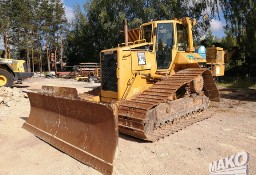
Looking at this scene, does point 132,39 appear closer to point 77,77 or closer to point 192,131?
point 192,131

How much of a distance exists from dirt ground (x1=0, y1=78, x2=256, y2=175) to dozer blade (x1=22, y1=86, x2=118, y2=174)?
170mm

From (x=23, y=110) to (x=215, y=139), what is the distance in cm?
691

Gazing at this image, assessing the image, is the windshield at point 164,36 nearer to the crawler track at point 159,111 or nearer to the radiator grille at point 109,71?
the crawler track at point 159,111

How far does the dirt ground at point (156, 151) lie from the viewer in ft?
14.7

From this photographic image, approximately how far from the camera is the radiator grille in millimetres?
6945

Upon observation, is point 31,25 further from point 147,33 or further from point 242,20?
point 147,33

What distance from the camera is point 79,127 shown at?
215 inches

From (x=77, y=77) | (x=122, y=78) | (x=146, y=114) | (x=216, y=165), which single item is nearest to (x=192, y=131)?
(x=146, y=114)

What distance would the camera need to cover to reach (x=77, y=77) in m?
25.0

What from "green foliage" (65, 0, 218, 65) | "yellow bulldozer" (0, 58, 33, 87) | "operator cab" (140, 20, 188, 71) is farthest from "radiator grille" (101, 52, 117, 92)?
"green foliage" (65, 0, 218, 65)

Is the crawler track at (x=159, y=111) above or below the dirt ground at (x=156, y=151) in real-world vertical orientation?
above

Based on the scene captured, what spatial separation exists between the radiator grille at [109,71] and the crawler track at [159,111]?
37.7 inches

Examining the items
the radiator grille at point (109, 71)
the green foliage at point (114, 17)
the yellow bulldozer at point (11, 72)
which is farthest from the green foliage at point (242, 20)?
the yellow bulldozer at point (11, 72)

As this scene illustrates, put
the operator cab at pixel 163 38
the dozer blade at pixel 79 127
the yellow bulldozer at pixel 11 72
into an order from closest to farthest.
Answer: the dozer blade at pixel 79 127, the operator cab at pixel 163 38, the yellow bulldozer at pixel 11 72
